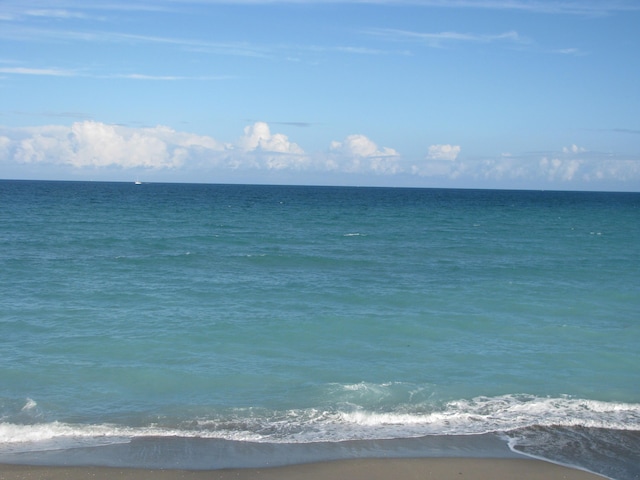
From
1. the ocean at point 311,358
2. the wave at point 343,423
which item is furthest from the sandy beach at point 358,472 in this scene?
the wave at point 343,423

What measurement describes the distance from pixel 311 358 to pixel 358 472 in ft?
18.9

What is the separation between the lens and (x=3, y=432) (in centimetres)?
1073

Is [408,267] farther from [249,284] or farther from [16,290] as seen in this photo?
[16,290]

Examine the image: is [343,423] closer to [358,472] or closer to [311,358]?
[358,472]

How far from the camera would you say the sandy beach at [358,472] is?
930 cm

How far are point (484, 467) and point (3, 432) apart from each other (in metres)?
8.13

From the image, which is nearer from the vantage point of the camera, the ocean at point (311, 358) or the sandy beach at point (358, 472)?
the sandy beach at point (358, 472)

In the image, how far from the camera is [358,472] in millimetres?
9555

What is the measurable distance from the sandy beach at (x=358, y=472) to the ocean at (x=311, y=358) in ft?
1.00

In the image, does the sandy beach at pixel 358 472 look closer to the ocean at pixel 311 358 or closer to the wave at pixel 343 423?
the ocean at pixel 311 358

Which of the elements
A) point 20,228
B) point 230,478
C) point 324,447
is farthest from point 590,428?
point 20,228

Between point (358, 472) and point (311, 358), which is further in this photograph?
point (311, 358)

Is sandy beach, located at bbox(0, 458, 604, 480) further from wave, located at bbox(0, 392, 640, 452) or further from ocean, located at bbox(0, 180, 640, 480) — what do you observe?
wave, located at bbox(0, 392, 640, 452)

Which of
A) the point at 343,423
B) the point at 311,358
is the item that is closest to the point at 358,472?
the point at 343,423
